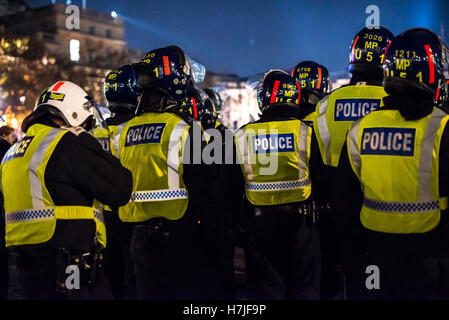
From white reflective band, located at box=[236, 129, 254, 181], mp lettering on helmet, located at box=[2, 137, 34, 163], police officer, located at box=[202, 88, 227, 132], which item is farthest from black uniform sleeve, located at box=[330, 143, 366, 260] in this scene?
police officer, located at box=[202, 88, 227, 132]

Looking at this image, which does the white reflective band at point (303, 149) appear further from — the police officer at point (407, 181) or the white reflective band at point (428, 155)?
the white reflective band at point (428, 155)

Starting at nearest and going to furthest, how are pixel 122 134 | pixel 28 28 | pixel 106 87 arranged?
pixel 122 134
pixel 106 87
pixel 28 28

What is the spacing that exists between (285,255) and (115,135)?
1.98 m

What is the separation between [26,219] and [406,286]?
265cm

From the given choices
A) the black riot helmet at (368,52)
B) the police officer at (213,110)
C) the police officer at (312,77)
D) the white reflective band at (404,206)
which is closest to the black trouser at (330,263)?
the black riot helmet at (368,52)

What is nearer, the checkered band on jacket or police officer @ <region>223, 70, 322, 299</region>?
the checkered band on jacket

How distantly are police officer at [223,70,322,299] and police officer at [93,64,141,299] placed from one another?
3.78ft

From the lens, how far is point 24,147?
3.98 metres

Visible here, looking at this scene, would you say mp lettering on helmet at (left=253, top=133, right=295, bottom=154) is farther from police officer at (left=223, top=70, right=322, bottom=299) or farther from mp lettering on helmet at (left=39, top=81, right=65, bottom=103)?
mp lettering on helmet at (left=39, top=81, right=65, bottom=103)

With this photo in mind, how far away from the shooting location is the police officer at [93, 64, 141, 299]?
5.53 metres

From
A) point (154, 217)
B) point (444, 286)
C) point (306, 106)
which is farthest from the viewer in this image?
point (306, 106)

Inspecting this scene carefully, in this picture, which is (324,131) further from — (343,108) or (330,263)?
(330,263)
